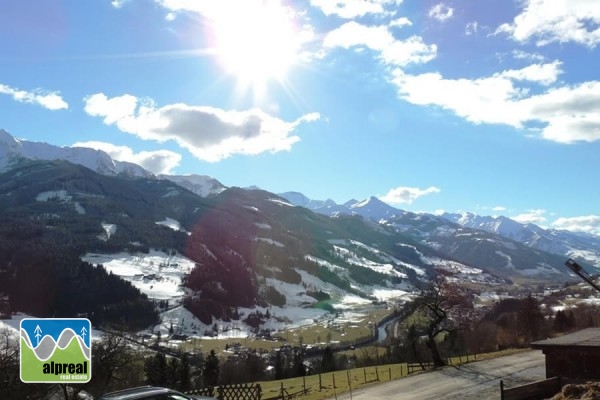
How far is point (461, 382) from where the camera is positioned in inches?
1745

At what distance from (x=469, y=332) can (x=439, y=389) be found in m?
110

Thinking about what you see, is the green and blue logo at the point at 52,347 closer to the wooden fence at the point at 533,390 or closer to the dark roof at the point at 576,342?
the wooden fence at the point at 533,390

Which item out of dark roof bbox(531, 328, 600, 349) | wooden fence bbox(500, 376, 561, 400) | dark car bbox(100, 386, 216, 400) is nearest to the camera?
dark car bbox(100, 386, 216, 400)

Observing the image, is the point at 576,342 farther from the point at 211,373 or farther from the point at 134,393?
the point at 211,373

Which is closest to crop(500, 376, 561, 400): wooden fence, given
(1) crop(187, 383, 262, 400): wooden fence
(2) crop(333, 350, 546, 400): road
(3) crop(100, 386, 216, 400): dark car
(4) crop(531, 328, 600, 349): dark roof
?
(4) crop(531, 328, 600, 349): dark roof

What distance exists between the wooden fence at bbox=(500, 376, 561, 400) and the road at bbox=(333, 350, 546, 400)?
30.3 ft

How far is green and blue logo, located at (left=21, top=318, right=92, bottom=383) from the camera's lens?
752 inches

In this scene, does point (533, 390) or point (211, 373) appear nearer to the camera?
point (533, 390)

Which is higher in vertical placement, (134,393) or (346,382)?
(134,393)

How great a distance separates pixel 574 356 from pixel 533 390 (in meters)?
6.15

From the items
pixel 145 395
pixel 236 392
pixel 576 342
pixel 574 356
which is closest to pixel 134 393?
pixel 145 395

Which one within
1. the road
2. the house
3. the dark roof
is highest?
the dark roof

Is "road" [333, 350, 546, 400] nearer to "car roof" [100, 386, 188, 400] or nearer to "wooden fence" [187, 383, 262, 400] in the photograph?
"wooden fence" [187, 383, 262, 400]

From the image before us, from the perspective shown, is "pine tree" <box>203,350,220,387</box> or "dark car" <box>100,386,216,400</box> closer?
"dark car" <box>100,386,216,400</box>
